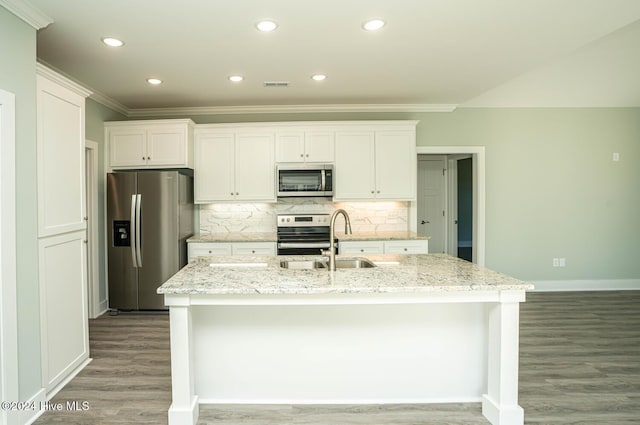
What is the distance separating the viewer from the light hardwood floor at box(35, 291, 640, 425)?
7.53 feet

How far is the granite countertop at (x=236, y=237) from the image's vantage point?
450 cm

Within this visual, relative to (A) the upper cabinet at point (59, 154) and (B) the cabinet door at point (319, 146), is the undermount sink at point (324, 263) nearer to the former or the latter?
(A) the upper cabinet at point (59, 154)

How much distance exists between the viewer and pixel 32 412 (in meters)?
2.33

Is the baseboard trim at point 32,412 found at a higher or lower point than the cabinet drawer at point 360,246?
lower

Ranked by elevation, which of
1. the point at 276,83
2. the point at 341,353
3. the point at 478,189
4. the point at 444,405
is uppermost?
the point at 276,83

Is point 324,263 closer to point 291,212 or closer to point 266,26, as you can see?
point 266,26

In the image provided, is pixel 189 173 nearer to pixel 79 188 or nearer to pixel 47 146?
pixel 79 188

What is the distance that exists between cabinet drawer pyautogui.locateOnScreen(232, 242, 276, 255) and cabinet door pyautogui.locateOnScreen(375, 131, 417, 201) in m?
1.46

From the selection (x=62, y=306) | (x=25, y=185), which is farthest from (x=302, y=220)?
(x=25, y=185)

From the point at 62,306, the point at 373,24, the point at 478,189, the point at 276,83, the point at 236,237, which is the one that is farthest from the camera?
the point at 478,189

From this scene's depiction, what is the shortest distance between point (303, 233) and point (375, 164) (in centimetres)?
124

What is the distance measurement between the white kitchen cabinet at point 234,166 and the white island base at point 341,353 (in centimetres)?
257

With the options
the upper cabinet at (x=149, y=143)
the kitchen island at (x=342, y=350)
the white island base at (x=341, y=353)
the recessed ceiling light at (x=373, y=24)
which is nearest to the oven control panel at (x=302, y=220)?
the upper cabinet at (x=149, y=143)

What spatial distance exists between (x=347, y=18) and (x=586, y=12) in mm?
1544
